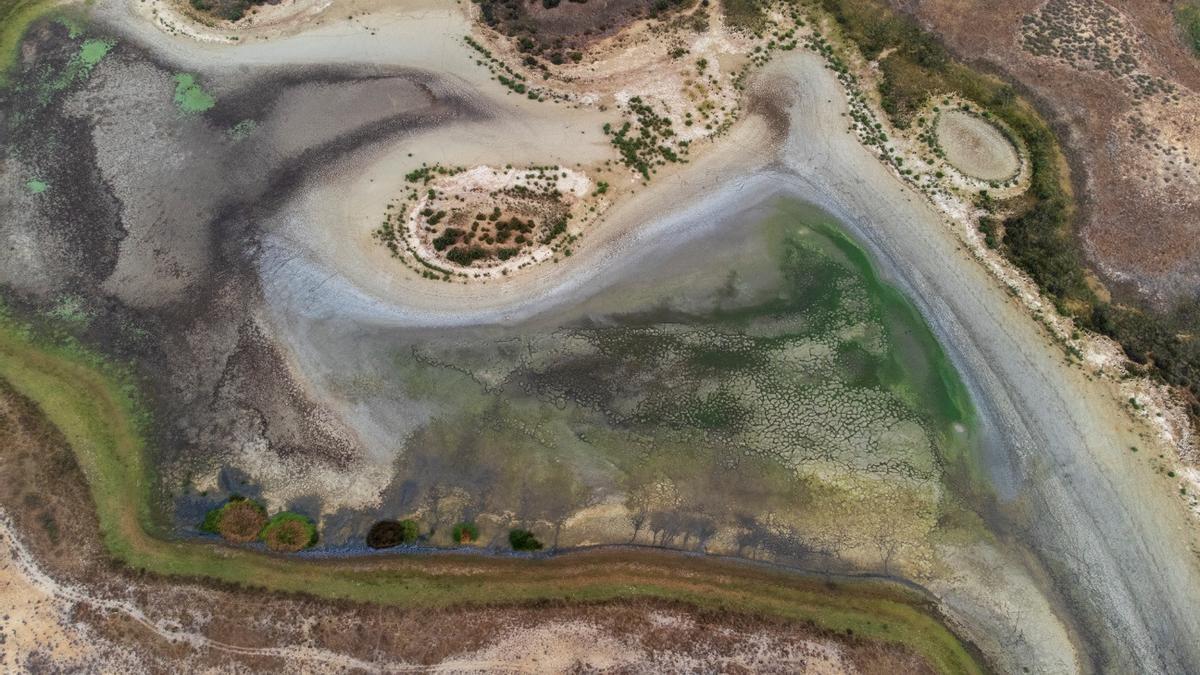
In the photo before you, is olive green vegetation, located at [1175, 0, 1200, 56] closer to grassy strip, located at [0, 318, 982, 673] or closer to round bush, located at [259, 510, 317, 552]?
grassy strip, located at [0, 318, 982, 673]

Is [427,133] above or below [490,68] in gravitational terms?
below

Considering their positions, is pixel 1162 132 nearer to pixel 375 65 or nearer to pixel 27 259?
pixel 375 65

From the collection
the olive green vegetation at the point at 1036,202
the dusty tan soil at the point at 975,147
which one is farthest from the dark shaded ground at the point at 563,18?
the dusty tan soil at the point at 975,147

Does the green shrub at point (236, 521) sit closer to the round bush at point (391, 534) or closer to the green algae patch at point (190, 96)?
the round bush at point (391, 534)

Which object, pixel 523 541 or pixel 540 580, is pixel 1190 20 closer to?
pixel 523 541

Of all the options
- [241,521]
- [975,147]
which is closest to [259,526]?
[241,521]

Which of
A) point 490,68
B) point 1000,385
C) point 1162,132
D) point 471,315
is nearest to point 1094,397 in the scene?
point 1000,385
